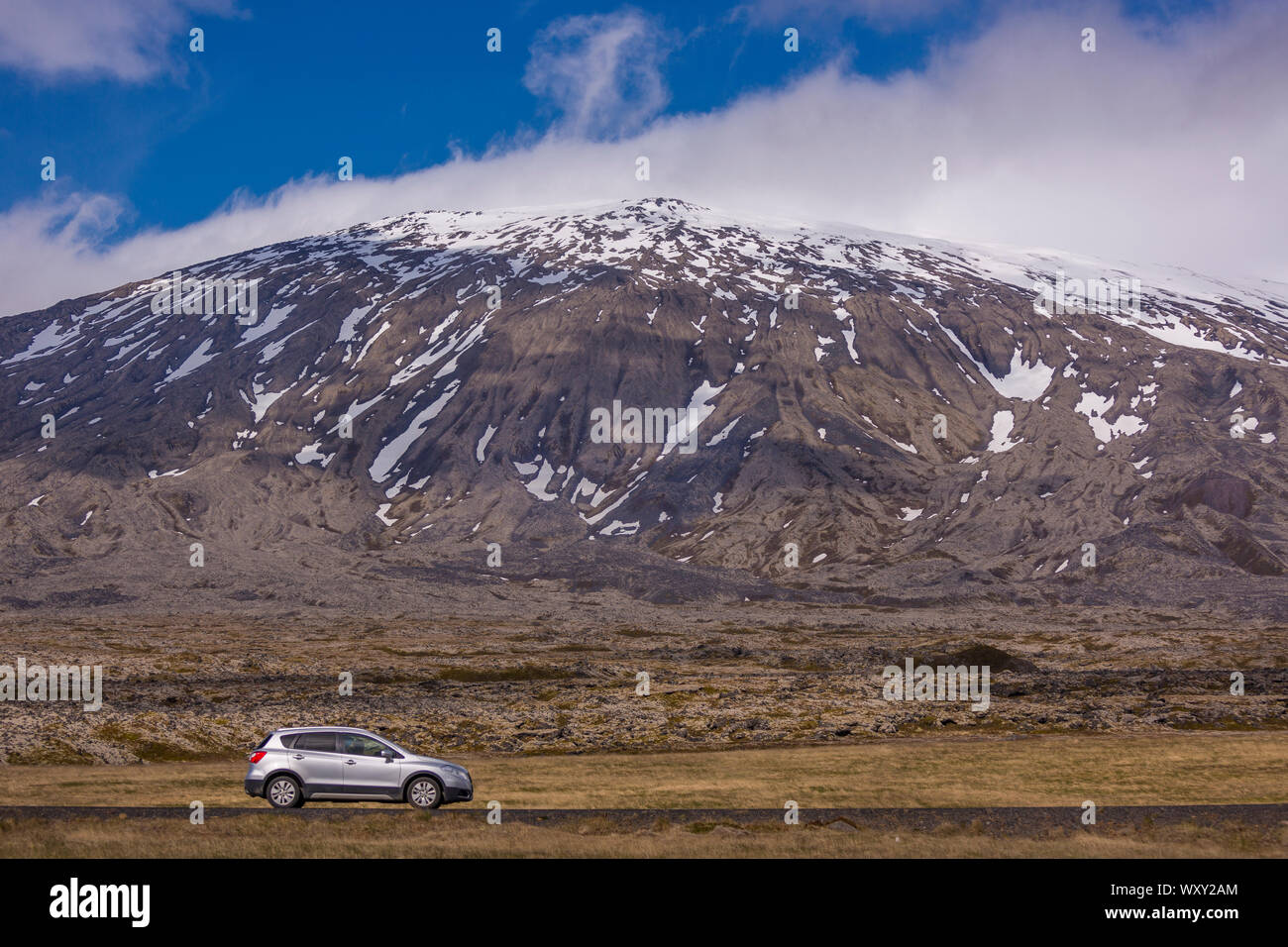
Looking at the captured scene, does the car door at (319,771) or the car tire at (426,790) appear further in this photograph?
the car tire at (426,790)

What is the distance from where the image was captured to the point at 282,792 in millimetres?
29828

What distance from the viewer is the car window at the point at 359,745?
3034 cm

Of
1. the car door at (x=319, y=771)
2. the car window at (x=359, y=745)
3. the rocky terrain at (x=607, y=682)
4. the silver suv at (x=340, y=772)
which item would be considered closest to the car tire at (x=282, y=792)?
the silver suv at (x=340, y=772)

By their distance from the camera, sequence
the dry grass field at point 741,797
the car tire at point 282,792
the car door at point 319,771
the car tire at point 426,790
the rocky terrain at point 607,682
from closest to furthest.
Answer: the dry grass field at point 741,797
the car tire at point 282,792
the car door at point 319,771
the car tire at point 426,790
the rocky terrain at point 607,682

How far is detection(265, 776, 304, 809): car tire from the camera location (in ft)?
97.7

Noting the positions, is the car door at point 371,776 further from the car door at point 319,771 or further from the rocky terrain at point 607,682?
the rocky terrain at point 607,682

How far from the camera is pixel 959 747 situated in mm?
50656

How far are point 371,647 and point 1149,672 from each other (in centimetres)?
7255

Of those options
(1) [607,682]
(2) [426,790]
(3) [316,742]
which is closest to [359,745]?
(3) [316,742]

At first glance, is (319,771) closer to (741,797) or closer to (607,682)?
(741,797)

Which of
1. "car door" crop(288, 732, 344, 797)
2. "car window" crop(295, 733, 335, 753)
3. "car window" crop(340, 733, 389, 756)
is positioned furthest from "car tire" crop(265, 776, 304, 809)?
"car window" crop(340, 733, 389, 756)

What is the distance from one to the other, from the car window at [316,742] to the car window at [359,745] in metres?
0.28
